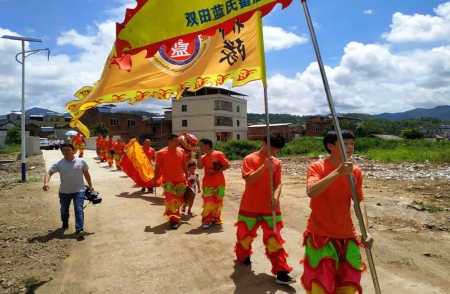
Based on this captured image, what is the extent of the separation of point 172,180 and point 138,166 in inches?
167

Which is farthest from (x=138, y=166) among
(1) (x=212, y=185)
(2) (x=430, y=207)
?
(2) (x=430, y=207)

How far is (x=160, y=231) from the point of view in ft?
21.0

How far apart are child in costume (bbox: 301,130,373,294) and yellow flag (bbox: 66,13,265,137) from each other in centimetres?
165

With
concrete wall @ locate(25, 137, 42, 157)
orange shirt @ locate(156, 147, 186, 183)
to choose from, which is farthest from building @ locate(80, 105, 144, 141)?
orange shirt @ locate(156, 147, 186, 183)

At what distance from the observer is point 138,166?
10.5m

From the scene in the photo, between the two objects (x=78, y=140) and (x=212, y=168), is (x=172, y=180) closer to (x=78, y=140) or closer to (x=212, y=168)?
(x=212, y=168)

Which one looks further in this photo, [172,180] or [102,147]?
[102,147]

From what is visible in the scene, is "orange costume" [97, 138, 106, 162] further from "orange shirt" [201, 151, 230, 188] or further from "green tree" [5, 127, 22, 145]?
"green tree" [5, 127, 22, 145]

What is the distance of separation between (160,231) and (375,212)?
495 cm

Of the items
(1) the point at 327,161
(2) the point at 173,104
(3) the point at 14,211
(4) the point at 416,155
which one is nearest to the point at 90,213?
(3) the point at 14,211

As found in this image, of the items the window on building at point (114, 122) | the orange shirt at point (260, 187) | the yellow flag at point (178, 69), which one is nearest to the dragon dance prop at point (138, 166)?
the yellow flag at point (178, 69)

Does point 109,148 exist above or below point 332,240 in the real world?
above

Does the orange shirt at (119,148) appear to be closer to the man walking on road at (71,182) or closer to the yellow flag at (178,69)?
the man walking on road at (71,182)

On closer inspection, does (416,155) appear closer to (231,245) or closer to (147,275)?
(231,245)
